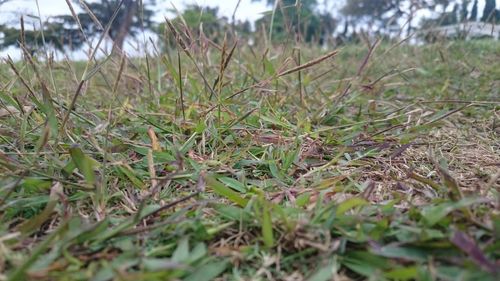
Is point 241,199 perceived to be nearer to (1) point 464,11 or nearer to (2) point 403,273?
(2) point 403,273

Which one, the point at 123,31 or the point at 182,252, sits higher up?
the point at 123,31

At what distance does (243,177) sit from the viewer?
31.4 inches

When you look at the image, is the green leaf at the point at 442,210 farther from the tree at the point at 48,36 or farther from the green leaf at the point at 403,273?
the tree at the point at 48,36

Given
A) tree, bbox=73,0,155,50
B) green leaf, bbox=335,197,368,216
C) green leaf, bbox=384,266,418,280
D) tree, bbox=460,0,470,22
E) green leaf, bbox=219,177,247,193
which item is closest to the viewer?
green leaf, bbox=384,266,418,280

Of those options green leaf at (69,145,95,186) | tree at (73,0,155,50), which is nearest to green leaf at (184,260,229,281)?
green leaf at (69,145,95,186)

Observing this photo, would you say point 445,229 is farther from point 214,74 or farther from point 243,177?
point 214,74

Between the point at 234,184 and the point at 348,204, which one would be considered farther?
the point at 234,184

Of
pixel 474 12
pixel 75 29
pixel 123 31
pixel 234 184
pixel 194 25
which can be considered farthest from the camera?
pixel 474 12

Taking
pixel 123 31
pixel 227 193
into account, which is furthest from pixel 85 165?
pixel 123 31

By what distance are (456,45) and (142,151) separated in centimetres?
236

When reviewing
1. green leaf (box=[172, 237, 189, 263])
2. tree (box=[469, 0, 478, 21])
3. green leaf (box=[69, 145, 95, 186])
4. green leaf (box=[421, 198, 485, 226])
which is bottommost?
green leaf (box=[172, 237, 189, 263])

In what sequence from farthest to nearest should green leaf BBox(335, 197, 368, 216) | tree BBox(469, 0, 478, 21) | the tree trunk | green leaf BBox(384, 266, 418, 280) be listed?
tree BBox(469, 0, 478, 21) → the tree trunk → green leaf BBox(335, 197, 368, 216) → green leaf BBox(384, 266, 418, 280)

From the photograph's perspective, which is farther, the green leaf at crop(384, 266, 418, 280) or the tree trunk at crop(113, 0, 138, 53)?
the tree trunk at crop(113, 0, 138, 53)

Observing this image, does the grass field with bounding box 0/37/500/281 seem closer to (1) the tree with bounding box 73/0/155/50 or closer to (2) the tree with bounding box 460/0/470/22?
(1) the tree with bounding box 73/0/155/50
